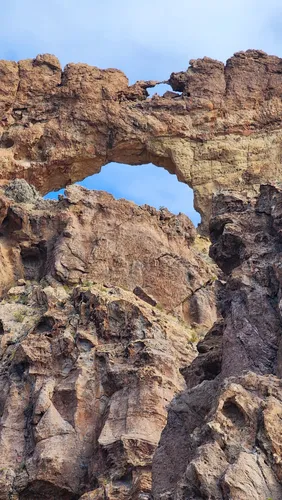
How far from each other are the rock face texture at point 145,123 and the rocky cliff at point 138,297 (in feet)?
0.28

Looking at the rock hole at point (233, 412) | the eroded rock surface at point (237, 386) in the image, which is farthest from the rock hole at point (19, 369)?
the rock hole at point (233, 412)

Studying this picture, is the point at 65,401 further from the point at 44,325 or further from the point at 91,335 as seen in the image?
the point at 44,325

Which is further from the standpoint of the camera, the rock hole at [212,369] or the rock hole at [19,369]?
the rock hole at [19,369]

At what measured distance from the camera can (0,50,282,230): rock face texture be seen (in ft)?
189

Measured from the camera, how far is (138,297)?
3744 cm

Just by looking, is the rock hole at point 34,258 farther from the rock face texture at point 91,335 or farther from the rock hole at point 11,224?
the rock hole at point 11,224

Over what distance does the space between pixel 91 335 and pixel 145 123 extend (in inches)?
1054

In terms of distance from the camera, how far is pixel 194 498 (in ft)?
58.5

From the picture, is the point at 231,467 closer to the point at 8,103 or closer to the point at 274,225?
the point at 274,225

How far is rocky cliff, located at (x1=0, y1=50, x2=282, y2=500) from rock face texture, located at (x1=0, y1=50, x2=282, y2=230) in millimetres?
86

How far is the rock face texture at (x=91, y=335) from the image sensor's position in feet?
95.3

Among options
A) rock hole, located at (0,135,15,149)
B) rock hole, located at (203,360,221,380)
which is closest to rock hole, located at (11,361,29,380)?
rock hole, located at (203,360,221,380)

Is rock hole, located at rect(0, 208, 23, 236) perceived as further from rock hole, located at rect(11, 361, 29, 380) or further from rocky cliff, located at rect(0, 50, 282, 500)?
rock hole, located at rect(11, 361, 29, 380)

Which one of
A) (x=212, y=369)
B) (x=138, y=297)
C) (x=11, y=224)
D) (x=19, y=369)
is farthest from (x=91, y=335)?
(x=11, y=224)
